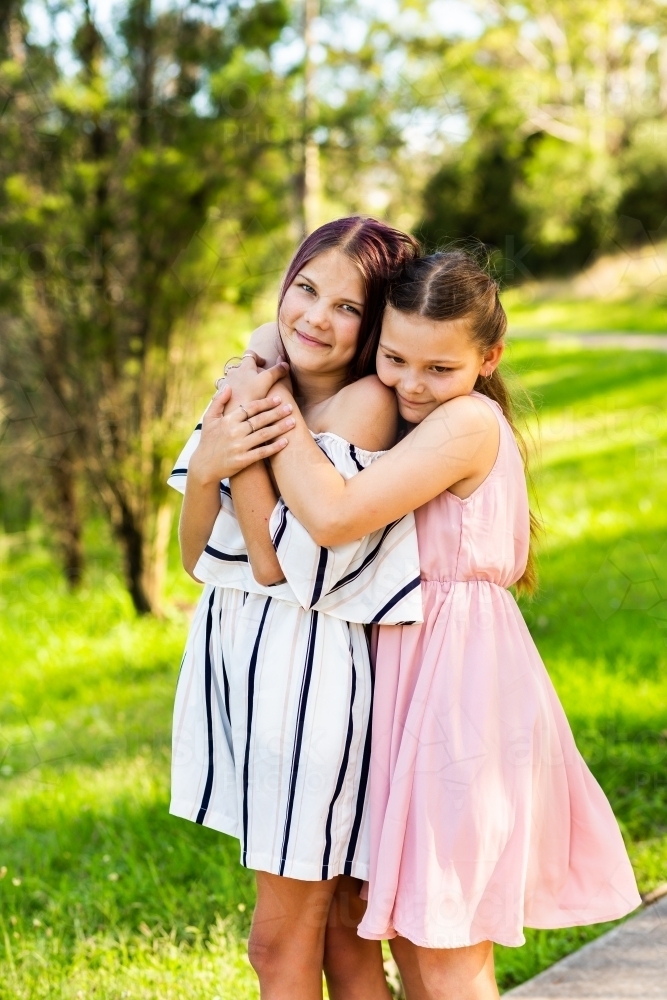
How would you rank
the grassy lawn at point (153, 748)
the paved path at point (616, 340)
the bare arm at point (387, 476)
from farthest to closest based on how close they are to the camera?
1. the paved path at point (616, 340)
2. the grassy lawn at point (153, 748)
3. the bare arm at point (387, 476)

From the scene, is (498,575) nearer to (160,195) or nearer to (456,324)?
(456,324)

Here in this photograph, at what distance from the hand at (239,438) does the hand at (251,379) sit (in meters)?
0.02

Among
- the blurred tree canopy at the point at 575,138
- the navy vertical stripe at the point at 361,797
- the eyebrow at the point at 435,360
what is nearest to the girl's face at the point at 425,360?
the eyebrow at the point at 435,360

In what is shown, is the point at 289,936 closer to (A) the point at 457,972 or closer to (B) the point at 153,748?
(A) the point at 457,972

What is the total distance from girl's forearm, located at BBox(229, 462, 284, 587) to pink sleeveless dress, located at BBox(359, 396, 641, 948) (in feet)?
0.70

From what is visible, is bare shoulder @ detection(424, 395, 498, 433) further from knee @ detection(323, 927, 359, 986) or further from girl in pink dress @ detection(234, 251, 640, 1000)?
knee @ detection(323, 927, 359, 986)

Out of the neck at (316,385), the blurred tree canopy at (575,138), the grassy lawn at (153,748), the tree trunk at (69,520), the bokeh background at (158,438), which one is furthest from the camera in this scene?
the blurred tree canopy at (575,138)

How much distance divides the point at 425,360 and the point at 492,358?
5.9 inches

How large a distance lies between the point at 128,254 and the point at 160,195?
1.35 ft

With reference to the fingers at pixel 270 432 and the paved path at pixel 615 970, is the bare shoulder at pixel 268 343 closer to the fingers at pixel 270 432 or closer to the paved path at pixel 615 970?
the fingers at pixel 270 432

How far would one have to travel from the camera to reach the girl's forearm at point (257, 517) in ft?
5.49

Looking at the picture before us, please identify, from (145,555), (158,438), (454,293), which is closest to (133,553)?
(145,555)

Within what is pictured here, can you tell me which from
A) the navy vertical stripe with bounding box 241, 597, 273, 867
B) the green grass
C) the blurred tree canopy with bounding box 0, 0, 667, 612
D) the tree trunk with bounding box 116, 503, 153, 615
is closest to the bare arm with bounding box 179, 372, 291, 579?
the navy vertical stripe with bounding box 241, 597, 273, 867

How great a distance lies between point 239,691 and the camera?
5.63 ft
